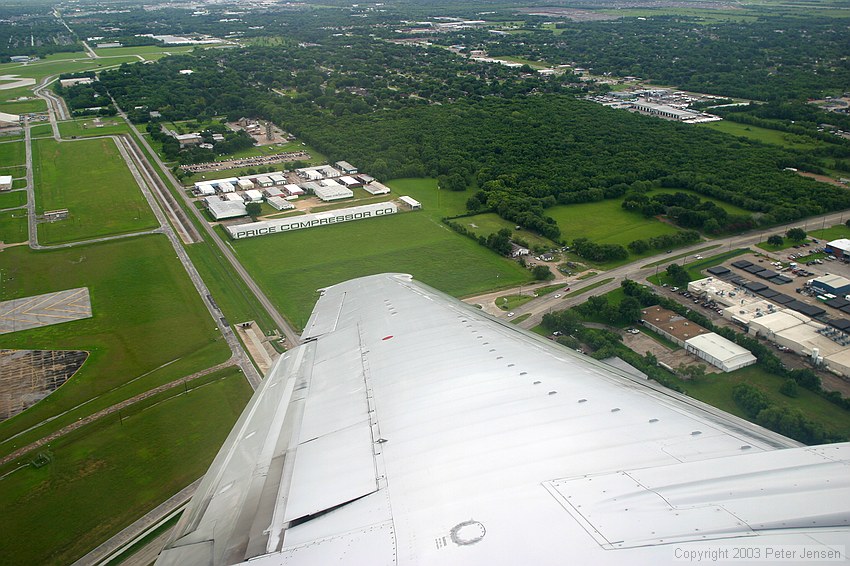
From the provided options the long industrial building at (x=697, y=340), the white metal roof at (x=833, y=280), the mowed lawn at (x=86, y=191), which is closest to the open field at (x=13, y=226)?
the mowed lawn at (x=86, y=191)

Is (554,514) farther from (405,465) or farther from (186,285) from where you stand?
(186,285)

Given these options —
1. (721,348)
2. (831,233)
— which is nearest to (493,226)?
(721,348)

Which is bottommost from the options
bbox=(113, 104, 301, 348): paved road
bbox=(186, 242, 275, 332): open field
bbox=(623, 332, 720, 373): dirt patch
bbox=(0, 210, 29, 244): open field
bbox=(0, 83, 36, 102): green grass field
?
bbox=(0, 210, 29, 244): open field

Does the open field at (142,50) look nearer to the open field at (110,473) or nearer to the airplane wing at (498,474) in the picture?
the open field at (110,473)

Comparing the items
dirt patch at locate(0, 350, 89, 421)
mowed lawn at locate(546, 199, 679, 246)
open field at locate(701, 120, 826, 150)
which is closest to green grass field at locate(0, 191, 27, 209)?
dirt patch at locate(0, 350, 89, 421)

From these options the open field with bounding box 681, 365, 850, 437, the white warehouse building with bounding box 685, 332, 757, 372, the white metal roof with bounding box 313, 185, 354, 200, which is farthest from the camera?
the white metal roof with bounding box 313, 185, 354, 200

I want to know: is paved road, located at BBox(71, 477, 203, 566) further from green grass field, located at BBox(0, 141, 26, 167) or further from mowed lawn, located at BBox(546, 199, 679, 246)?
green grass field, located at BBox(0, 141, 26, 167)
